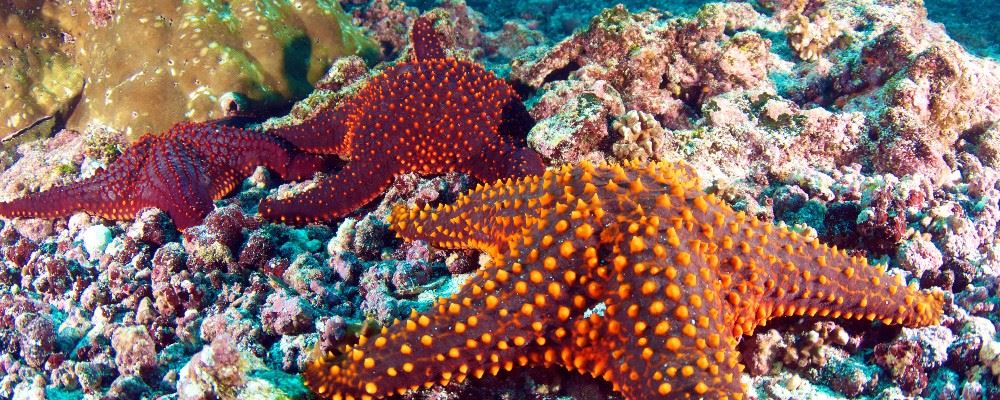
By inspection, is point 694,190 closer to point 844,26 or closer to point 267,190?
point 267,190

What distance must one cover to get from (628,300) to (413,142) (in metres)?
3.30

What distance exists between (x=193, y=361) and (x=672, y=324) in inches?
106

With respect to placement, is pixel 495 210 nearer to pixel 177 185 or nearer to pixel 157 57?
pixel 177 185

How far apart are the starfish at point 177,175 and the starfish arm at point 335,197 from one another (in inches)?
31.5

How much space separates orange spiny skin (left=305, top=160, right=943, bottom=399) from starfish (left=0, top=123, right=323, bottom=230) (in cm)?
347

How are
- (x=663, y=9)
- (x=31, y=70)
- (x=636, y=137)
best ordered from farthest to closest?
(x=663, y=9) < (x=31, y=70) < (x=636, y=137)

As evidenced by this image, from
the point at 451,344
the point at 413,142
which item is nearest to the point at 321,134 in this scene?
the point at 413,142

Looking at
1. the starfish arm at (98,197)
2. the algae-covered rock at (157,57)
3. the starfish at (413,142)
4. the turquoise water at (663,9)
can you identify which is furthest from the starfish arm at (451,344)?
the turquoise water at (663,9)

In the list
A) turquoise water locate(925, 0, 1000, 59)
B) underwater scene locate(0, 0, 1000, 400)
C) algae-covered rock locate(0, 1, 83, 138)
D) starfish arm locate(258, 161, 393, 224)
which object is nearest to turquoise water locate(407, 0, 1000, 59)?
turquoise water locate(925, 0, 1000, 59)

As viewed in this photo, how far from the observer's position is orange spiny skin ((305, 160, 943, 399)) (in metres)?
2.73

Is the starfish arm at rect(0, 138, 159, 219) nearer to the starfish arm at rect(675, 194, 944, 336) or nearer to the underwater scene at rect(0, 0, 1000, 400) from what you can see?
the underwater scene at rect(0, 0, 1000, 400)

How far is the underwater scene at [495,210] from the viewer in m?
2.97

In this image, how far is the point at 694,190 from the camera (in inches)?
138

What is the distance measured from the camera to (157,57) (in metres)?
7.85
